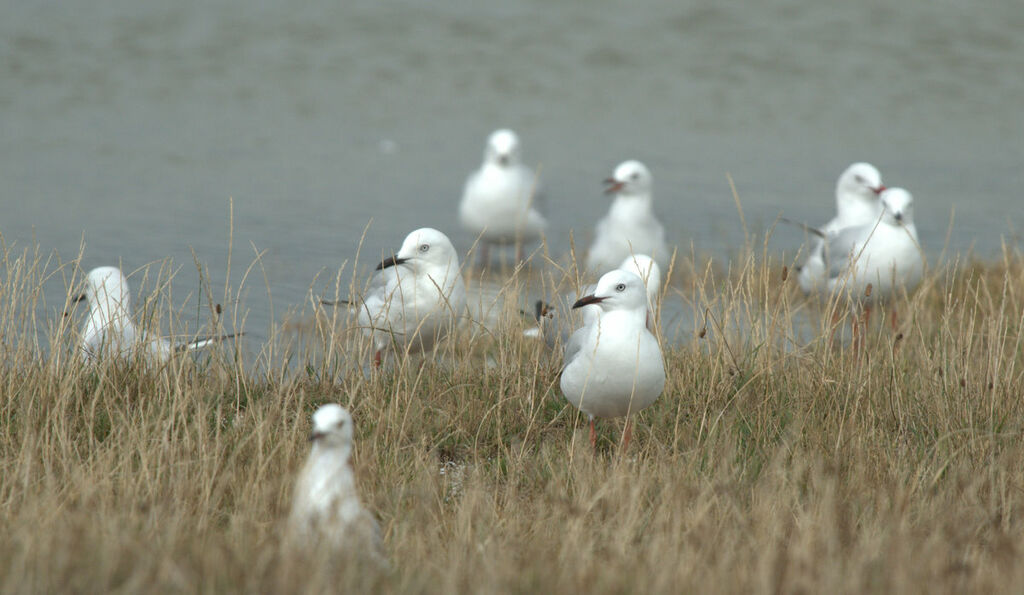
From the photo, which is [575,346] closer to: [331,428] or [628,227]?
[331,428]

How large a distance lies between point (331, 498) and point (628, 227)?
6.82 metres

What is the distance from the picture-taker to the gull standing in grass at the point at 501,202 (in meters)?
11.1

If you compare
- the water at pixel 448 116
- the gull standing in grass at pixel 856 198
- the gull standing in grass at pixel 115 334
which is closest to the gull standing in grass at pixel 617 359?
the gull standing in grass at pixel 115 334

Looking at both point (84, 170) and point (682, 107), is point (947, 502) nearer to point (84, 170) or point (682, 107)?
point (84, 170)

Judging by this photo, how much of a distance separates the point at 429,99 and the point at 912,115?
7844 millimetres

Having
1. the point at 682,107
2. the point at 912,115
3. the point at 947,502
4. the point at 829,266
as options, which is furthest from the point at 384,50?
the point at 947,502

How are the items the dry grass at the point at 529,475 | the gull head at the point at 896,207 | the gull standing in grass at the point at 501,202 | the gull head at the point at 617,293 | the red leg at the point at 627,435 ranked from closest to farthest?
the dry grass at the point at 529,475, the gull head at the point at 617,293, the red leg at the point at 627,435, the gull head at the point at 896,207, the gull standing in grass at the point at 501,202

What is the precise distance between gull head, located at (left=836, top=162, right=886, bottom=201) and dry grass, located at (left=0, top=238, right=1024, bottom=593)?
12.6ft

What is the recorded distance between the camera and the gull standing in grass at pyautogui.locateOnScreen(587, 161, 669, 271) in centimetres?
980

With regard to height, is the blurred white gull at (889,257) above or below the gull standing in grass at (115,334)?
above

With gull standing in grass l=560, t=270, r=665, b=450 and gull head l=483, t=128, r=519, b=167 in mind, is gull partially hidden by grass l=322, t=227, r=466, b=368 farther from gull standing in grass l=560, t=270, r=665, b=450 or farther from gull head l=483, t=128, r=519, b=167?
gull head l=483, t=128, r=519, b=167

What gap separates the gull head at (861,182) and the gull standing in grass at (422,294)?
15.5ft

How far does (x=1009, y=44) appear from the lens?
24016 millimetres

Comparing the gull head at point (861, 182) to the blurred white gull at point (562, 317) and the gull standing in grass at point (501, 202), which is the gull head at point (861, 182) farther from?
the blurred white gull at point (562, 317)
